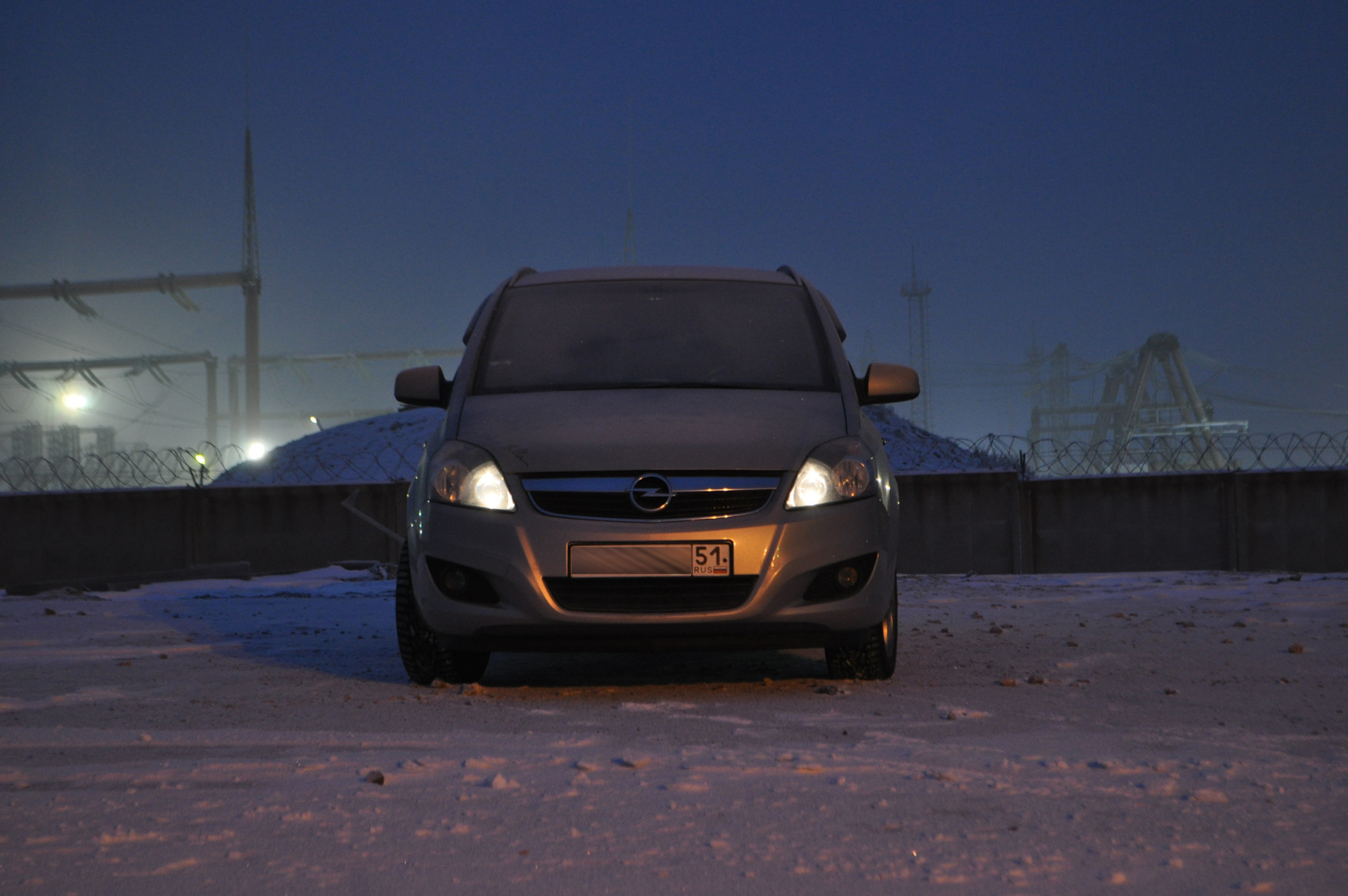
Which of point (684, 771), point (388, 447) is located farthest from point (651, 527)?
point (388, 447)

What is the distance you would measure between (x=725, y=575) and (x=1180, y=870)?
6.50 ft

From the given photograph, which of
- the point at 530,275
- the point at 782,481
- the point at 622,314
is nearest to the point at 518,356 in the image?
the point at 622,314

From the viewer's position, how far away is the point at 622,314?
201 inches

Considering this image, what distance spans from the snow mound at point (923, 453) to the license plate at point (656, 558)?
3.16 meters

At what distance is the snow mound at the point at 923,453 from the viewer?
47.5 feet

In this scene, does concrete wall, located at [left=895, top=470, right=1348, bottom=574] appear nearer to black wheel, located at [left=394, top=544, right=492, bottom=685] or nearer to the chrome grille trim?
black wheel, located at [left=394, top=544, right=492, bottom=685]

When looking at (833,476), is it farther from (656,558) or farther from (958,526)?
(958,526)

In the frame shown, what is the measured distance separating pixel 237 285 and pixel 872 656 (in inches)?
2447

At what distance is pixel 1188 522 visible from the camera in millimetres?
14469

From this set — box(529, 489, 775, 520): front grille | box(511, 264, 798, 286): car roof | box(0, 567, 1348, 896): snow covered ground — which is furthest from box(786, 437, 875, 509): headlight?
box(511, 264, 798, 286): car roof

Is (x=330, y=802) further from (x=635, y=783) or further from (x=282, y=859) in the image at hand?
(x=635, y=783)

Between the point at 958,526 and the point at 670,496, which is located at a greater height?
the point at 670,496

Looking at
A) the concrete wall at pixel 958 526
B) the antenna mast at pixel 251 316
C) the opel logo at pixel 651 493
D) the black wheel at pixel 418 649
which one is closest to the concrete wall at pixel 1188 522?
the concrete wall at pixel 958 526

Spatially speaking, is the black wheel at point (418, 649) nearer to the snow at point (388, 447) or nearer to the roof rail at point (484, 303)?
the roof rail at point (484, 303)
